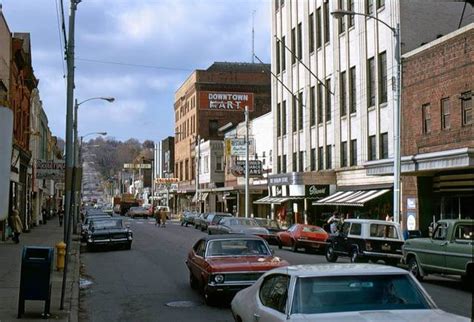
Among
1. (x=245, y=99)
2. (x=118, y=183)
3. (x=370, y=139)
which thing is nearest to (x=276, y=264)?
(x=370, y=139)

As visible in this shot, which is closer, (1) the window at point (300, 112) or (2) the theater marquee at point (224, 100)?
(1) the window at point (300, 112)

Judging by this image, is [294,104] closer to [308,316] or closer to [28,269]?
[28,269]

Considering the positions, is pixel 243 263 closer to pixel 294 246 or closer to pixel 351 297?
pixel 351 297

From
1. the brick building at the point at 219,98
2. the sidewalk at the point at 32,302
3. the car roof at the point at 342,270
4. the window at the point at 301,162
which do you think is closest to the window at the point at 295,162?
the window at the point at 301,162

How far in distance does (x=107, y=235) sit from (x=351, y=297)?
902 inches

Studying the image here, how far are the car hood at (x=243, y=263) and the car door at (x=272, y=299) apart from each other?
478 centimetres

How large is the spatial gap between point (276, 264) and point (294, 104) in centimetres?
3404

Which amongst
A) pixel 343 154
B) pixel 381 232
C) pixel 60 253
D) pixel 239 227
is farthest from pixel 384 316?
pixel 343 154

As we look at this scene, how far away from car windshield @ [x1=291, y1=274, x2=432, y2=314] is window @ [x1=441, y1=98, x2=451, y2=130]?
22076 mm

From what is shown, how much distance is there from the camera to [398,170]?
80.8 ft

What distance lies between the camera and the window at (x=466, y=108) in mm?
25656

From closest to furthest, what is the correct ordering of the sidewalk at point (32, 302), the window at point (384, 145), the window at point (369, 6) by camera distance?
the sidewalk at point (32, 302) → the window at point (384, 145) → the window at point (369, 6)

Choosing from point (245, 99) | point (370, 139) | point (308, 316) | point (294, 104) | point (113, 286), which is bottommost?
point (113, 286)

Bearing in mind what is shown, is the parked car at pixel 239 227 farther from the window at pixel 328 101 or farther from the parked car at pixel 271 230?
the window at pixel 328 101
